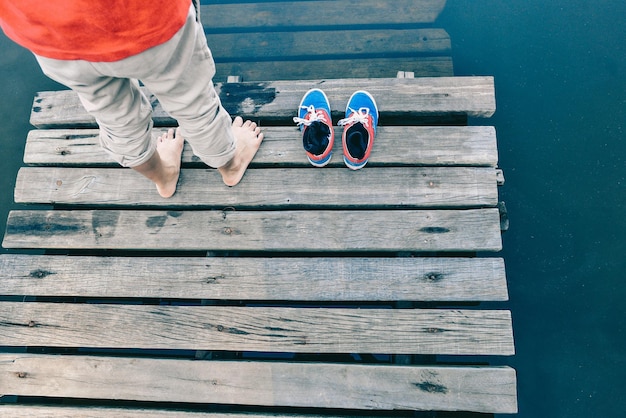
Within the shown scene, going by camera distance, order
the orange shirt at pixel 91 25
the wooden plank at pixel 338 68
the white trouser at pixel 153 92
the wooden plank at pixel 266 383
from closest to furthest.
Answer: the orange shirt at pixel 91 25 < the white trouser at pixel 153 92 < the wooden plank at pixel 266 383 < the wooden plank at pixel 338 68

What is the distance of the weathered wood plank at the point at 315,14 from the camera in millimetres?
2455

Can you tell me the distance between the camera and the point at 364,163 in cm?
184

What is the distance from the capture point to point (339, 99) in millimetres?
1995

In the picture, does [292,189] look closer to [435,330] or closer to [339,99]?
[339,99]

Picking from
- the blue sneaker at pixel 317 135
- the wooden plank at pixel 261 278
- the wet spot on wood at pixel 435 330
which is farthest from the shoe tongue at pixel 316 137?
the wet spot on wood at pixel 435 330

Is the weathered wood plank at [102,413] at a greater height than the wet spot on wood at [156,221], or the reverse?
the wet spot on wood at [156,221]

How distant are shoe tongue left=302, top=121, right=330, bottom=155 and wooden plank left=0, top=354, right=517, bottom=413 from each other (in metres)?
0.89

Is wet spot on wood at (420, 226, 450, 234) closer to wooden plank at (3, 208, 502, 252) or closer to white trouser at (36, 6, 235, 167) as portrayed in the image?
wooden plank at (3, 208, 502, 252)

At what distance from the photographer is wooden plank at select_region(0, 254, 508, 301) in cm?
175

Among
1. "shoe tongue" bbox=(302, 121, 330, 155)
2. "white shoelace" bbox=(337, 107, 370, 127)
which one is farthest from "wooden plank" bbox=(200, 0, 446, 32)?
"shoe tongue" bbox=(302, 121, 330, 155)

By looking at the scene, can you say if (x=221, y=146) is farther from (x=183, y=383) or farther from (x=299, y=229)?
(x=183, y=383)

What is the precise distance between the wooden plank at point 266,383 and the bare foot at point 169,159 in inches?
28.5

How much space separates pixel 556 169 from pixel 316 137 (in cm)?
129

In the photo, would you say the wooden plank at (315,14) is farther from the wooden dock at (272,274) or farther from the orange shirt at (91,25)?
the orange shirt at (91,25)
